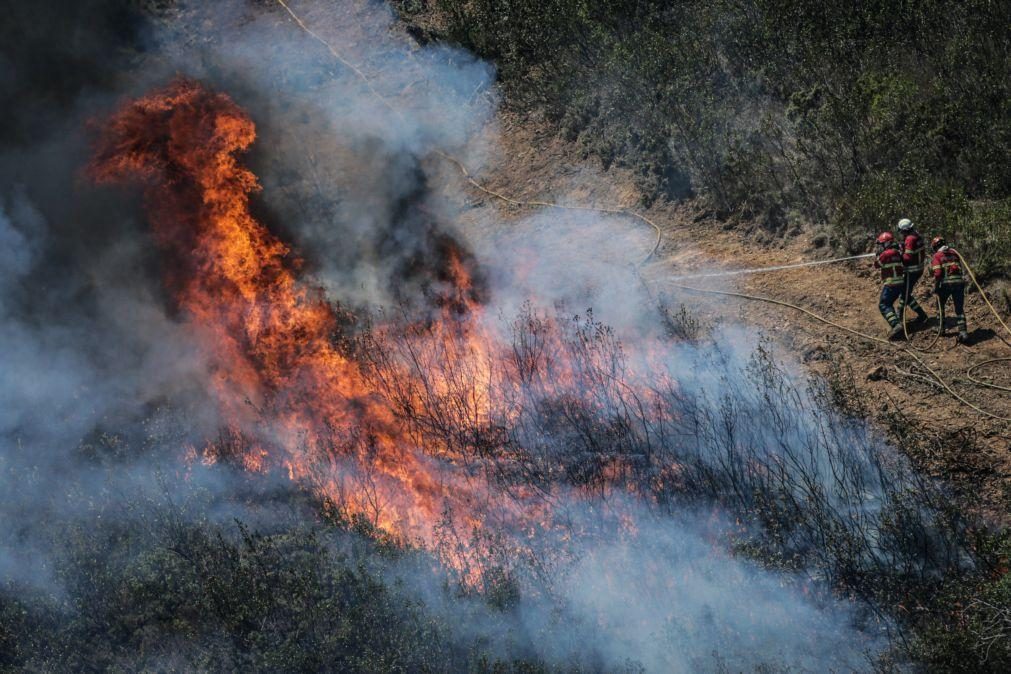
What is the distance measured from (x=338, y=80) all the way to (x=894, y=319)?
1273cm

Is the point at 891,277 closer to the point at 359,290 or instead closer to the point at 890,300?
the point at 890,300

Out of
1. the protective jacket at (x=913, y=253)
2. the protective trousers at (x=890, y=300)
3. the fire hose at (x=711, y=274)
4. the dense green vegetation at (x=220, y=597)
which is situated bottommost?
the dense green vegetation at (x=220, y=597)

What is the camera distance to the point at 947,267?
10.7 meters

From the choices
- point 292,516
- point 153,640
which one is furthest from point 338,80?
point 153,640

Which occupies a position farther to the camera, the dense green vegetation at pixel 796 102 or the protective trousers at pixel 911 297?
the dense green vegetation at pixel 796 102

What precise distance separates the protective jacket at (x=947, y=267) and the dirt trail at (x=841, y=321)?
75 cm

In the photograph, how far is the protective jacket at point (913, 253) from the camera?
440 inches

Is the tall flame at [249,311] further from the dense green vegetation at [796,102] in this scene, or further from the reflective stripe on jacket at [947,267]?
the reflective stripe on jacket at [947,267]

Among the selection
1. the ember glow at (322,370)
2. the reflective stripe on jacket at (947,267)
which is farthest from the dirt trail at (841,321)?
the ember glow at (322,370)

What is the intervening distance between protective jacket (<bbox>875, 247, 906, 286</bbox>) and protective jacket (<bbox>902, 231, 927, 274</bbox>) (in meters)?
0.17

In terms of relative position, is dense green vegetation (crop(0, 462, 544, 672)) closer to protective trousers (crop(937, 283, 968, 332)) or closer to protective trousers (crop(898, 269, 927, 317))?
protective trousers (crop(898, 269, 927, 317))

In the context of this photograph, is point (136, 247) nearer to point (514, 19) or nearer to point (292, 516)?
point (292, 516)

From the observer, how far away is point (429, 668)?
370 inches

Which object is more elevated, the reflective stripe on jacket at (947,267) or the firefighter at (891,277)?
the reflective stripe on jacket at (947,267)
